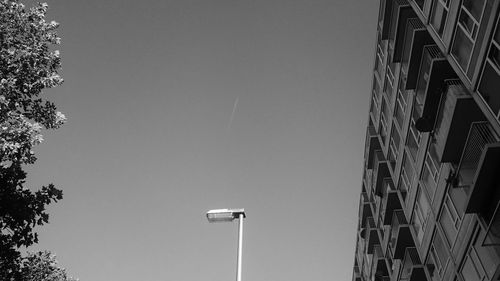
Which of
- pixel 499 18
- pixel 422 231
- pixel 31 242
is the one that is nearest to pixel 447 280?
pixel 422 231

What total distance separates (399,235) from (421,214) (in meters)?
2.40

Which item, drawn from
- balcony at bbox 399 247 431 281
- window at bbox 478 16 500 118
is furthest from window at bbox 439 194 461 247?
window at bbox 478 16 500 118

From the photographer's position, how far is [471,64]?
14.5m

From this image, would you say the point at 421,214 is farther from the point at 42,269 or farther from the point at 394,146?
the point at 42,269

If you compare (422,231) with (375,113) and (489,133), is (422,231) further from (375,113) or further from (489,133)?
→ (375,113)

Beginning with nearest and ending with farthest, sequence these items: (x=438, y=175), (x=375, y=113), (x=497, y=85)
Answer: (x=497, y=85) < (x=438, y=175) < (x=375, y=113)

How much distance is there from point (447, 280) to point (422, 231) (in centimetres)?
328

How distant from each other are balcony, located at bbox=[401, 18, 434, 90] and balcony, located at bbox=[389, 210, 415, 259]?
24.6 ft

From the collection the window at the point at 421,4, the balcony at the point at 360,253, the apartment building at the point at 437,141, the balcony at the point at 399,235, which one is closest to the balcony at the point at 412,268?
the apartment building at the point at 437,141

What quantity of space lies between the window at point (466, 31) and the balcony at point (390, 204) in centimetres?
937

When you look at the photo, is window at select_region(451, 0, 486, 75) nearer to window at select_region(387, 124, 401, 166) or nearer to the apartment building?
the apartment building

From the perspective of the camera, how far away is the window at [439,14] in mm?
16344

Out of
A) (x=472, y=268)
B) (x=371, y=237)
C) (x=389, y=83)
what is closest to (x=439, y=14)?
(x=389, y=83)

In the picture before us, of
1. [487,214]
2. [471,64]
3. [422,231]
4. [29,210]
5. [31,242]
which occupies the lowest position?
[31,242]
